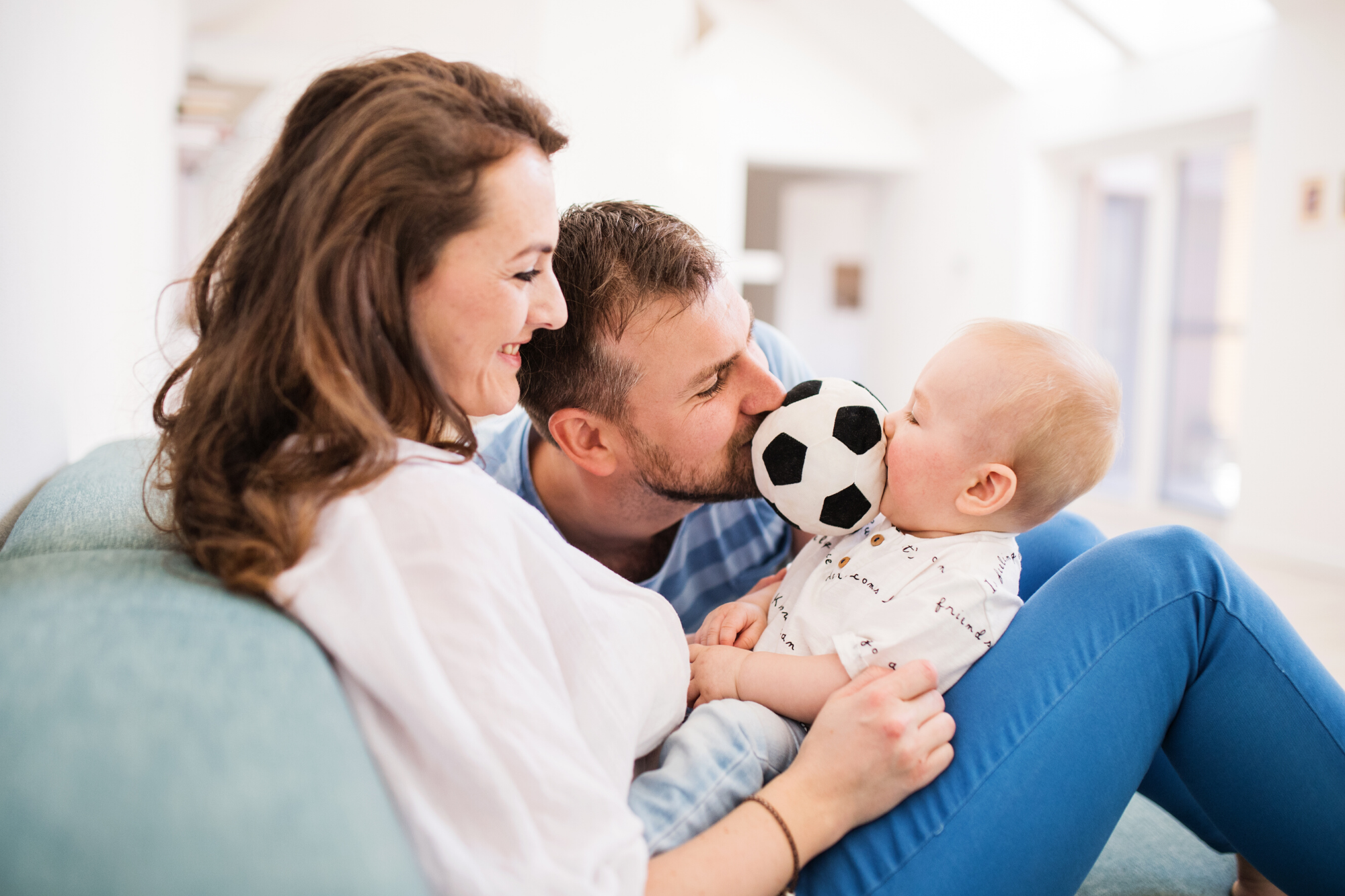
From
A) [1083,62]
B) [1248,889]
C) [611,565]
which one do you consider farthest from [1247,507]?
[611,565]

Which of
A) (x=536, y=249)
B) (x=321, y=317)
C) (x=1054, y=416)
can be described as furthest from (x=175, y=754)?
(x=1054, y=416)

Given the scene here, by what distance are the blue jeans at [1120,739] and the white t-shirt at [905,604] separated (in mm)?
48

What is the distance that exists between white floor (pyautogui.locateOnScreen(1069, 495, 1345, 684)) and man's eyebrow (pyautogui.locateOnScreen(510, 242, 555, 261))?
188 centimetres

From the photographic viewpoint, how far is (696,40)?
823 cm

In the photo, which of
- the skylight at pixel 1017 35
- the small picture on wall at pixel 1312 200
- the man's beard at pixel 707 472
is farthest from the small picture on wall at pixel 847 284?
the man's beard at pixel 707 472

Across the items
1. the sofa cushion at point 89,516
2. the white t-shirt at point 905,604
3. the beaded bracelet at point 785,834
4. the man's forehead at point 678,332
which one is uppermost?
the man's forehead at point 678,332

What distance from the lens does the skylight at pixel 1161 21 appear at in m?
5.57

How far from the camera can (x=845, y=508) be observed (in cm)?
134

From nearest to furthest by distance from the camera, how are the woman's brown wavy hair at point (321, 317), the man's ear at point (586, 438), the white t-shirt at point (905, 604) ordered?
the woman's brown wavy hair at point (321, 317), the white t-shirt at point (905, 604), the man's ear at point (586, 438)

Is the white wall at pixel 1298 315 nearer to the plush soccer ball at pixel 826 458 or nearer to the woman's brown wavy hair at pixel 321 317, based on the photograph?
the plush soccer ball at pixel 826 458

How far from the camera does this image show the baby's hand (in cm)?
136

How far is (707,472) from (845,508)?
0.26m

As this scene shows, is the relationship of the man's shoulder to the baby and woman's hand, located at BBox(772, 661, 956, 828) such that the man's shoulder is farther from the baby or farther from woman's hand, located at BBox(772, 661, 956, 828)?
woman's hand, located at BBox(772, 661, 956, 828)

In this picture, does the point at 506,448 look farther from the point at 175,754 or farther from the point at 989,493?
the point at 175,754
